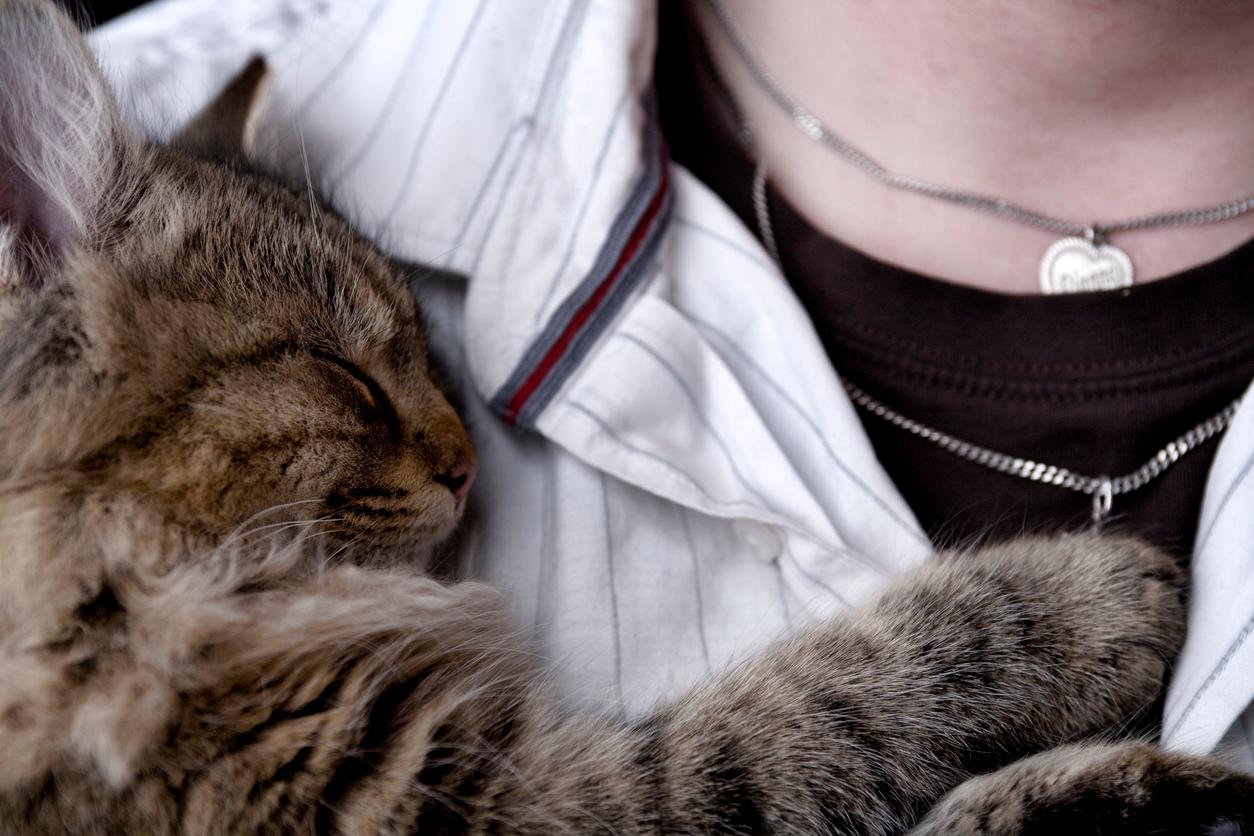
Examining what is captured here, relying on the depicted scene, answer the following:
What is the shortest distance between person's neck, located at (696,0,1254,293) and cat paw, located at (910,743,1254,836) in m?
0.60

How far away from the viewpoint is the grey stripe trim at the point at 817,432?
1109 millimetres

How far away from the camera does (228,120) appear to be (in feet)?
4.07

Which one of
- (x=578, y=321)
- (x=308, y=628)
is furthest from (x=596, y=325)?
(x=308, y=628)

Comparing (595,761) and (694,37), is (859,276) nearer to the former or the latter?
(694,37)

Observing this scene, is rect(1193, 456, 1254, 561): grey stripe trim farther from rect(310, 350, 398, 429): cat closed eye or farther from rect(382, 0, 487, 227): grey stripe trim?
rect(382, 0, 487, 227): grey stripe trim

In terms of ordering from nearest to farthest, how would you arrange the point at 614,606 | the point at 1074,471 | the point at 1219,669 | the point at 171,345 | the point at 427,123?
the point at 171,345
the point at 1219,669
the point at 614,606
the point at 1074,471
the point at 427,123

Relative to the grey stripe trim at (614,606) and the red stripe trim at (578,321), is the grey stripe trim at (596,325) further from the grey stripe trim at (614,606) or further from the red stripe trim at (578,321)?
the grey stripe trim at (614,606)

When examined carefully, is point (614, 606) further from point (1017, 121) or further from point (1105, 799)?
point (1017, 121)

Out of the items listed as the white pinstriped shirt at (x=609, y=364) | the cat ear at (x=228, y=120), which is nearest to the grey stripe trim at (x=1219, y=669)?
the white pinstriped shirt at (x=609, y=364)

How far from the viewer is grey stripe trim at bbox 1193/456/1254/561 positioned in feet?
3.32

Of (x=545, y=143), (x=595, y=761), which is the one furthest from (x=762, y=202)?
(x=595, y=761)

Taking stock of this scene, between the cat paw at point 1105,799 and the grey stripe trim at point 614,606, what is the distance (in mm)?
321

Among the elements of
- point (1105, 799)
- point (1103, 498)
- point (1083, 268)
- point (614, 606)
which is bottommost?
point (614, 606)

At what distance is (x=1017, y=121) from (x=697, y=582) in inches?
28.7
